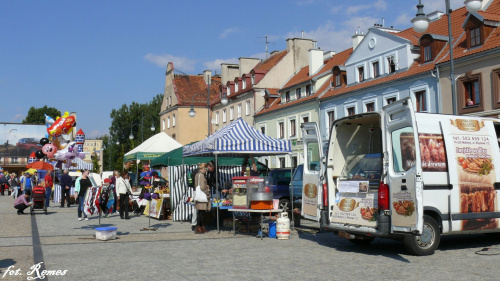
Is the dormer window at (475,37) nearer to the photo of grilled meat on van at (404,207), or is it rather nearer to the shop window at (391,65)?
the shop window at (391,65)

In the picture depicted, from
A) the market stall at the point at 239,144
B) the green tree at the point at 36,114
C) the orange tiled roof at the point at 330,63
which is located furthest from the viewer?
the green tree at the point at 36,114

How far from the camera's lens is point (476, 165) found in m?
10.3

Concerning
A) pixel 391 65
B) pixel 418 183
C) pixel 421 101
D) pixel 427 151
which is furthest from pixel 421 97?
pixel 418 183

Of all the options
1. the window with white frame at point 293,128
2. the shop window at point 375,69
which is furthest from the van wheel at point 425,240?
the window with white frame at point 293,128

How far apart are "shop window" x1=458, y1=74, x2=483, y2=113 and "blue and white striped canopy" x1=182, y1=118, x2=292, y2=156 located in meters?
15.1

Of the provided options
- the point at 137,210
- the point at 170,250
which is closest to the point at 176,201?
the point at 137,210

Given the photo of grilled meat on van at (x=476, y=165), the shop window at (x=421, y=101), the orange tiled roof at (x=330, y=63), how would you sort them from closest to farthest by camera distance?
1. the photo of grilled meat on van at (x=476, y=165)
2. the shop window at (x=421, y=101)
3. the orange tiled roof at (x=330, y=63)

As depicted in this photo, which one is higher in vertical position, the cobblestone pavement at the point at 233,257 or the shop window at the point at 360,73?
the shop window at the point at 360,73

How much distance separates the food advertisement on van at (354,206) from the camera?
10.1m

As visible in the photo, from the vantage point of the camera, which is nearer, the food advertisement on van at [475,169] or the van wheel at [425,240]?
the van wheel at [425,240]

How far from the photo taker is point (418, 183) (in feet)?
29.3

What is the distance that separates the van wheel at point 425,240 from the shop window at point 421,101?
834 inches

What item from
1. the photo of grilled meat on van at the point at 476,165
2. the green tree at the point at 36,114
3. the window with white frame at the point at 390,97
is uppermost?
the green tree at the point at 36,114

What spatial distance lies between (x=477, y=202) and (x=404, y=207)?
205cm
